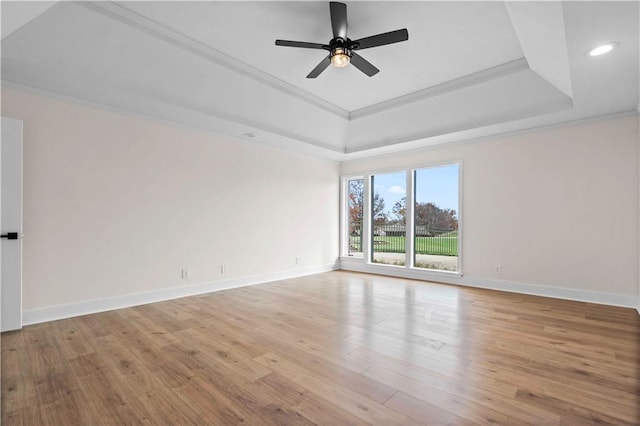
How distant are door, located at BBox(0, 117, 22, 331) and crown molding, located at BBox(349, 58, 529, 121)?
4.55 metres

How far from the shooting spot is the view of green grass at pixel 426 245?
18.4ft

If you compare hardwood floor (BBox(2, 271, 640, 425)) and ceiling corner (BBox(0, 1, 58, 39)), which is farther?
ceiling corner (BBox(0, 1, 58, 39))

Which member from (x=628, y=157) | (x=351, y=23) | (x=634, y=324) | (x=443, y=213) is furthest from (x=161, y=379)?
(x=628, y=157)

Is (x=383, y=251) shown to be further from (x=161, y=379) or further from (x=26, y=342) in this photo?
(x=26, y=342)

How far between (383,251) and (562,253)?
3124 mm

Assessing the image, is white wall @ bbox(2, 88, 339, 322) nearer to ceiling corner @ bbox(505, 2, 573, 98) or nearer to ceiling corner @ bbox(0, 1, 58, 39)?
ceiling corner @ bbox(0, 1, 58, 39)

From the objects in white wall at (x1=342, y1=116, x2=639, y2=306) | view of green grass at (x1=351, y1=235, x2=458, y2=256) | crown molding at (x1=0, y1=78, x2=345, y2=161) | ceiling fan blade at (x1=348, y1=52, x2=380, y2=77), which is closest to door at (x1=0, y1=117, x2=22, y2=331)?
crown molding at (x1=0, y1=78, x2=345, y2=161)

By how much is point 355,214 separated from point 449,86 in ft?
12.1

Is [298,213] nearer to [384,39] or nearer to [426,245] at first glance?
[426,245]

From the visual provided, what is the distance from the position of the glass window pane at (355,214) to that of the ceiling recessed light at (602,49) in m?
4.84

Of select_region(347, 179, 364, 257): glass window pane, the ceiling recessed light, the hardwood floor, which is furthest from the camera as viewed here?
select_region(347, 179, 364, 257): glass window pane

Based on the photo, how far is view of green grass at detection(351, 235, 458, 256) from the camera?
220 inches

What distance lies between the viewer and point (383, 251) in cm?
664

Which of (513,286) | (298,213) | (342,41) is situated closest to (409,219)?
(513,286)
